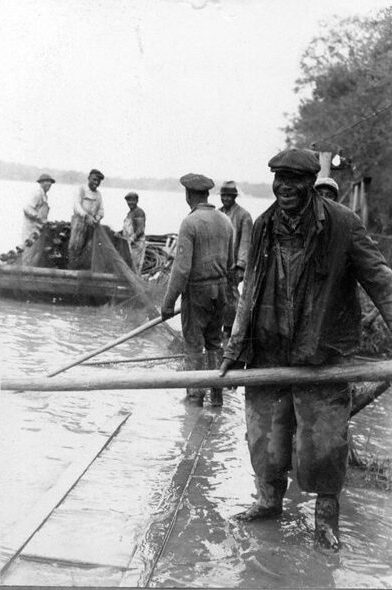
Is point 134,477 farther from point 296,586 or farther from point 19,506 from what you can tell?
point 296,586

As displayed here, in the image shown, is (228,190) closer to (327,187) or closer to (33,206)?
(327,187)

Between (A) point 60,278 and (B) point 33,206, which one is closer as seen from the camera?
(A) point 60,278

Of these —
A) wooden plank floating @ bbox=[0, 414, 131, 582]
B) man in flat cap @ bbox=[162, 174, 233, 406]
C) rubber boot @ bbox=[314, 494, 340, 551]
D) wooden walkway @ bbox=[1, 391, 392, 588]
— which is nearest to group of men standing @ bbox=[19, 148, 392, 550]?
Result: rubber boot @ bbox=[314, 494, 340, 551]

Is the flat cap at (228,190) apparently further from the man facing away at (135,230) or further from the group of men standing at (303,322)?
the man facing away at (135,230)

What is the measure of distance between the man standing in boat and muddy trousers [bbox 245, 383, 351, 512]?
28.1 feet

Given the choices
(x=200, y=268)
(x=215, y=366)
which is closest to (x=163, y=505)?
(x=215, y=366)

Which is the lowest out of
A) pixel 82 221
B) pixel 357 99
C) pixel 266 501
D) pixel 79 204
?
pixel 266 501

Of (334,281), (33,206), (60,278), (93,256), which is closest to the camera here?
(334,281)

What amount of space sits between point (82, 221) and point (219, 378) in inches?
344

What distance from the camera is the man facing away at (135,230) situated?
1364 centimetres

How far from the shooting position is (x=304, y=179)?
3783mm

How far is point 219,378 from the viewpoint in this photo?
158 inches

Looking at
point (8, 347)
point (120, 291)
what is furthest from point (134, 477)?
point (120, 291)

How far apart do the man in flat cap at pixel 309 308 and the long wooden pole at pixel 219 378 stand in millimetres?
67
